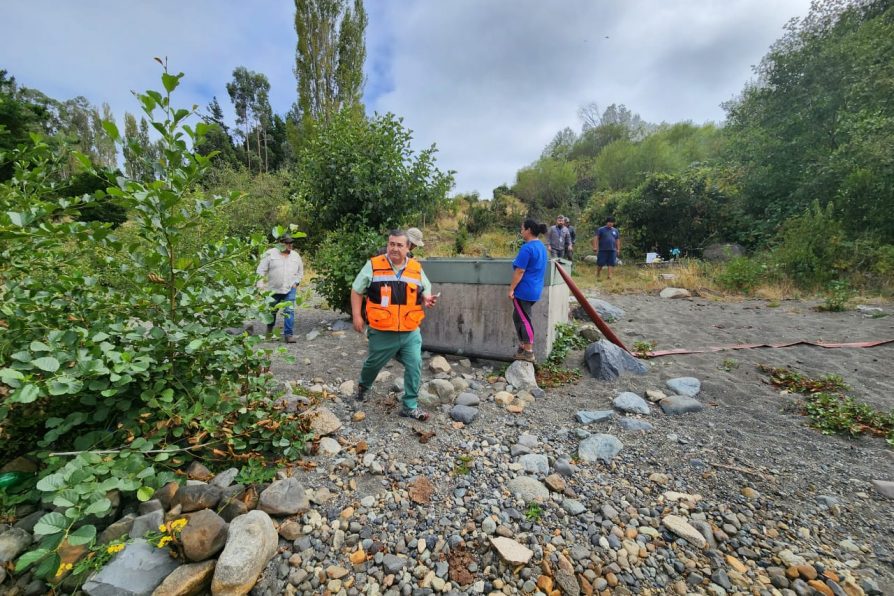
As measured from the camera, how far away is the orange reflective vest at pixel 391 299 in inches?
128

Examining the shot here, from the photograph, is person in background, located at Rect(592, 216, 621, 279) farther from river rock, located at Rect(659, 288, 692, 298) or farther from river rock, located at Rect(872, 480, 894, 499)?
river rock, located at Rect(872, 480, 894, 499)

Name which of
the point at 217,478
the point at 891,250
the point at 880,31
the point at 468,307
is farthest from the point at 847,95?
the point at 217,478

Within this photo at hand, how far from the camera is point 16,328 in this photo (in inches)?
74.1

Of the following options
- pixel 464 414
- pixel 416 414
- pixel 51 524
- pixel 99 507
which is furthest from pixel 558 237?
pixel 51 524

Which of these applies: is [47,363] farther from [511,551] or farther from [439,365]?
[439,365]

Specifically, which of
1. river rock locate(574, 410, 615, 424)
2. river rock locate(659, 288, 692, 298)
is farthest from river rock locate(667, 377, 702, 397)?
river rock locate(659, 288, 692, 298)

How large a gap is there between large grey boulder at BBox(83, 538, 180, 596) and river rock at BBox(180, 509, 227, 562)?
0.36ft

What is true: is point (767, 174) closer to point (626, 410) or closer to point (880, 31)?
point (880, 31)

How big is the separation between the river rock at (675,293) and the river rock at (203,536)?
408 inches

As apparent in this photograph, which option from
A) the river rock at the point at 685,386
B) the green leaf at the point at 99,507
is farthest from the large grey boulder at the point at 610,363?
the green leaf at the point at 99,507

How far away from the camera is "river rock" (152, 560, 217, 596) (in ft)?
5.35

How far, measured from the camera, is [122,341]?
211 cm

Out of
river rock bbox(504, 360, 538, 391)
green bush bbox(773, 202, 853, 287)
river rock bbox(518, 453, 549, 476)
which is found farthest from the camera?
green bush bbox(773, 202, 853, 287)

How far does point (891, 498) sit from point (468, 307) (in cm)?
379
